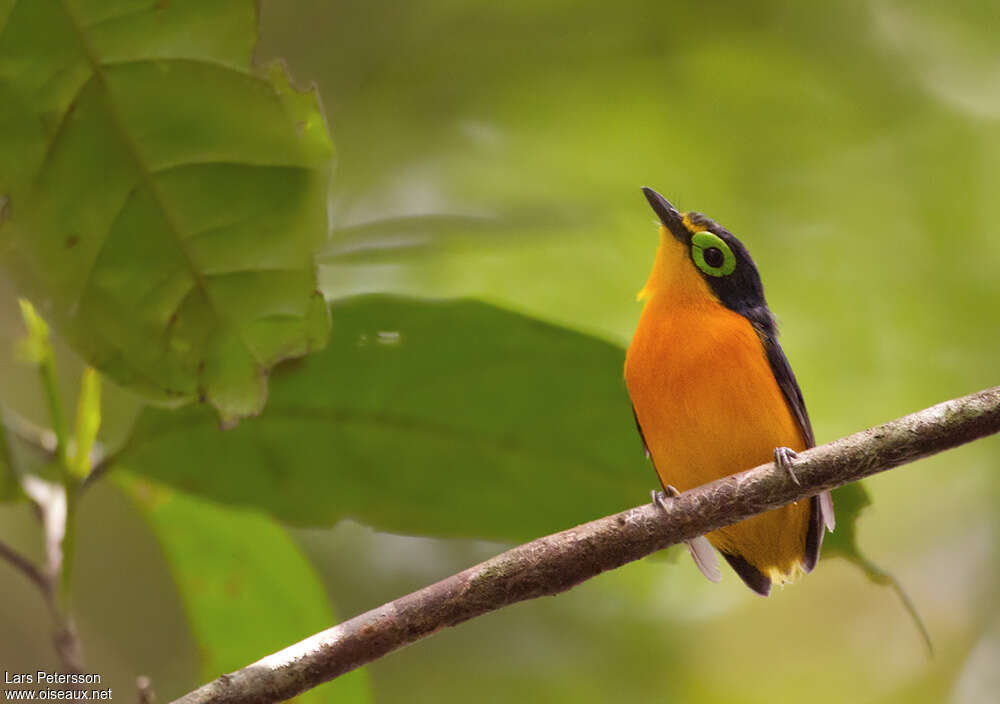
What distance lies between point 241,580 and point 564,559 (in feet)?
4.28

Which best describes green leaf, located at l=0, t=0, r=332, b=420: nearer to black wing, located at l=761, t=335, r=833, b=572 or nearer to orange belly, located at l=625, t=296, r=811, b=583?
orange belly, located at l=625, t=296, r=811, b=583

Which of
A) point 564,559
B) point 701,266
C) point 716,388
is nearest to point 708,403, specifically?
point 716,388

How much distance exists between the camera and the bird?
247 cm

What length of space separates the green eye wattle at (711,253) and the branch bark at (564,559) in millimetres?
1326

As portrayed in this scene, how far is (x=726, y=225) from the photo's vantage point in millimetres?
4395

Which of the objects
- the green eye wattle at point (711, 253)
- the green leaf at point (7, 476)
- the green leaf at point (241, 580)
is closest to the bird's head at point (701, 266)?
the green eye wattle at point (711, 253)

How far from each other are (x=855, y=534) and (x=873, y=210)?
333 centimetres

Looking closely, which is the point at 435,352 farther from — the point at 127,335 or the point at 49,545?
the point at 49,545

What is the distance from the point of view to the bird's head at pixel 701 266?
2.76m

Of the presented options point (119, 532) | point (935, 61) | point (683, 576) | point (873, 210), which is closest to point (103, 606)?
point (119, 532)

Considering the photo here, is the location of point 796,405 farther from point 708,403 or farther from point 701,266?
point 701,266

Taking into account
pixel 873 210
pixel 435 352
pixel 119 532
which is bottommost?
pixel 119 532

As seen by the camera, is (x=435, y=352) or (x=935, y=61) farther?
(x=935, y=61)

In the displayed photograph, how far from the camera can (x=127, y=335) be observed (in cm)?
187
